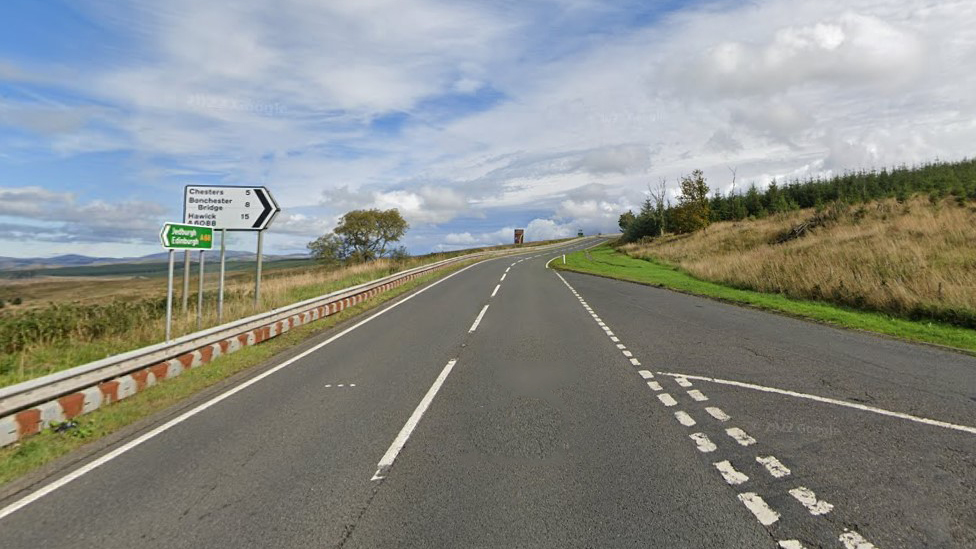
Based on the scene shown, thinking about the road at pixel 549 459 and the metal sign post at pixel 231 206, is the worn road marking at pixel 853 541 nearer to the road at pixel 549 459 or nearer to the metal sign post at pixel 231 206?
the road at pixel 549 459

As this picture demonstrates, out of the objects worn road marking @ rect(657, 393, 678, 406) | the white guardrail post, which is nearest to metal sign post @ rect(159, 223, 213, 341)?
the white guardrail post

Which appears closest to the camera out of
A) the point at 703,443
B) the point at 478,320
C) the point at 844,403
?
the point at 703,443

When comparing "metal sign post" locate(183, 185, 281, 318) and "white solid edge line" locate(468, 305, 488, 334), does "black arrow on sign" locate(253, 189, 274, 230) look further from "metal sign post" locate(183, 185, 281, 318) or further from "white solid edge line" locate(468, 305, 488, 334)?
"white solid edge line" locate(468, 305, 488, 334)

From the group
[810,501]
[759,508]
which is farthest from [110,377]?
[810,501]

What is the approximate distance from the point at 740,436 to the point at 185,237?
34.3ft

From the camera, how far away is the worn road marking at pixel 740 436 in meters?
4.89

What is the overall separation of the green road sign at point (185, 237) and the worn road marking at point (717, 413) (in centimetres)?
981

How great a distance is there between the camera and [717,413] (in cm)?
579

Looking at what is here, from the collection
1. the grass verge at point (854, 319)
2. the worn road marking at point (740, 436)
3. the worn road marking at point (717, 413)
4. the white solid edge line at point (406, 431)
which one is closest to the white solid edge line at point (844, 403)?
the worn road marking at point (717, 413)

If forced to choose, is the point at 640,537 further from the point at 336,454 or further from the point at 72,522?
the point at 72,522

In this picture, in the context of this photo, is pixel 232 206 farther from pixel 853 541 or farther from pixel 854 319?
pixel 854 319

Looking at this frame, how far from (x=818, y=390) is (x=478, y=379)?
15.3 ft

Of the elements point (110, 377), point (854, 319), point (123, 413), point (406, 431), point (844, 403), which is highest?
point (854, 319)

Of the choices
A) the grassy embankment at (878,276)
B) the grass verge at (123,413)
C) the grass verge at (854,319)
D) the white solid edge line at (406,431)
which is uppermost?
the grassy embankment at (878,276)
